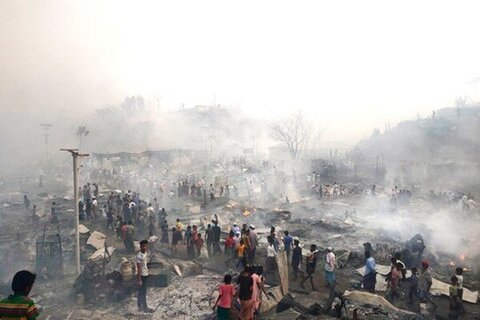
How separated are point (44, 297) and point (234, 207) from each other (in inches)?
545

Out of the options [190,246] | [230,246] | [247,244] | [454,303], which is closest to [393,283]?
[454,303]

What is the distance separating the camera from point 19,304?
376 centimetres

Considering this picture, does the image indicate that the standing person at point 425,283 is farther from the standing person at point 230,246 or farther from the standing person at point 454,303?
the standing person at point 230,246

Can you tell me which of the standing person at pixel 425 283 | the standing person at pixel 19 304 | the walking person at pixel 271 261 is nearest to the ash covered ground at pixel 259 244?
the walking person at pixel 271 261

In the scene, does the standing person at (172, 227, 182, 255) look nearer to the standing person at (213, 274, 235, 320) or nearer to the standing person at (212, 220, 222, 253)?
the standing person at (212, 220, 222, 253)

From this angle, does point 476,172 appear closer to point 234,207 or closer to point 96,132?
point 234,207

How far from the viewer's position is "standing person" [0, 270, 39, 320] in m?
3.74

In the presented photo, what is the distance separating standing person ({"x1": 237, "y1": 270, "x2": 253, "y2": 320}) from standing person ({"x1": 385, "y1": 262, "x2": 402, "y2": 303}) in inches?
192

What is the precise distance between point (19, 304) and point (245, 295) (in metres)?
4.06

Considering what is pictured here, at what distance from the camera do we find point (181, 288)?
10.5m

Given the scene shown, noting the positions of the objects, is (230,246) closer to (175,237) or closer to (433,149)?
(175,237)

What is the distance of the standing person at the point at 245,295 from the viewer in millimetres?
6797

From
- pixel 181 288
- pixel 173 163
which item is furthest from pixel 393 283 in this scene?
pixel 173 163

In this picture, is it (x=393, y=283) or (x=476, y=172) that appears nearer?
(x=393, y=283)
